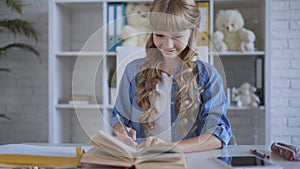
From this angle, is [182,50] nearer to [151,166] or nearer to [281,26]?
[151,166]

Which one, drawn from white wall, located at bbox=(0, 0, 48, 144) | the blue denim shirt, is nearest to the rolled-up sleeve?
the blue denim shirt

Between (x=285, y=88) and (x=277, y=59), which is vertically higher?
(x=277, y=59)

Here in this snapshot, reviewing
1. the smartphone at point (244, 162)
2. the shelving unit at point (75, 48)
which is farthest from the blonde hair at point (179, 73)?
the shelving unit at point (75, 48)

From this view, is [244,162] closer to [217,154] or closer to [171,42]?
[217,154]

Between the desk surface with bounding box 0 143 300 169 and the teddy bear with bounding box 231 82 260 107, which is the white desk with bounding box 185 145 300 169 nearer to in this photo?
the desk surface with bounding box 0 143 300 169

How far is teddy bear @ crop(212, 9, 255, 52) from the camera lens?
8.56ft

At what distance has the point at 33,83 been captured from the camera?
3.06 meters

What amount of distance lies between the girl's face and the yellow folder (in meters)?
0.36

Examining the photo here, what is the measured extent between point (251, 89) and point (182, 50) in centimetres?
159

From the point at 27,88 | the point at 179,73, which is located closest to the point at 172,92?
the point at 179,73

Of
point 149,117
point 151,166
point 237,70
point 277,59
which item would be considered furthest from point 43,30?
point 151,166

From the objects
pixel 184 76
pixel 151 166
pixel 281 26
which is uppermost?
pixel 281 26

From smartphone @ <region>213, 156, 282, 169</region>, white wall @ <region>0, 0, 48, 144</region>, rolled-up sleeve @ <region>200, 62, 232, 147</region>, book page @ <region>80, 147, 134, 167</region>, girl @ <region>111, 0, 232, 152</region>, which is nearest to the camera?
book page @ <region>80, 147, 134, 167</region>

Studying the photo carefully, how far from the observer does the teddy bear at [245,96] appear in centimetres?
257
